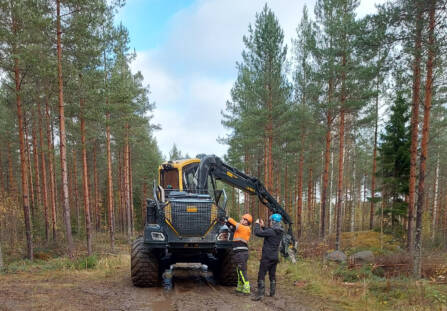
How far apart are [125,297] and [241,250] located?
2.86 meters

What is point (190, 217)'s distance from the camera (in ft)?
24.8

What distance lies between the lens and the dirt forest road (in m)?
6.33

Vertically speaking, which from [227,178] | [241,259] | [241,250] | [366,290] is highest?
[227,178]

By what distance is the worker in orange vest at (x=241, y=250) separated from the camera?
7.55 meters

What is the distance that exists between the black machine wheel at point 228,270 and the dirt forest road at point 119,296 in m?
0.20

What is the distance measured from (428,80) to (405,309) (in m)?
7.96

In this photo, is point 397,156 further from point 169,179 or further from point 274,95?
point 169,179

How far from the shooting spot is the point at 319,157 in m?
26.2

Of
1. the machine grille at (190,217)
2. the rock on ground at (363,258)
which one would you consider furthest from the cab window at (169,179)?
the rock on ground at (363,258)

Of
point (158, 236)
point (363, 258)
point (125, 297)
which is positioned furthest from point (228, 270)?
point (363, 258)

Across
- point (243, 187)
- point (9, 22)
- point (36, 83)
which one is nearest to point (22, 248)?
point (36, 83)

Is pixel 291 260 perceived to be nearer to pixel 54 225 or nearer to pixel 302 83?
pixel 302 83

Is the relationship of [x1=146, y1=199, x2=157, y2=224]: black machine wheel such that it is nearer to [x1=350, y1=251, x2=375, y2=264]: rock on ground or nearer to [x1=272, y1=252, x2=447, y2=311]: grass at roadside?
[x1=272, y1=252, x2=447, y2=311]: grass at roadside

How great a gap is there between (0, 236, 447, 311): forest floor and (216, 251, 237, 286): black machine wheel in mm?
275
